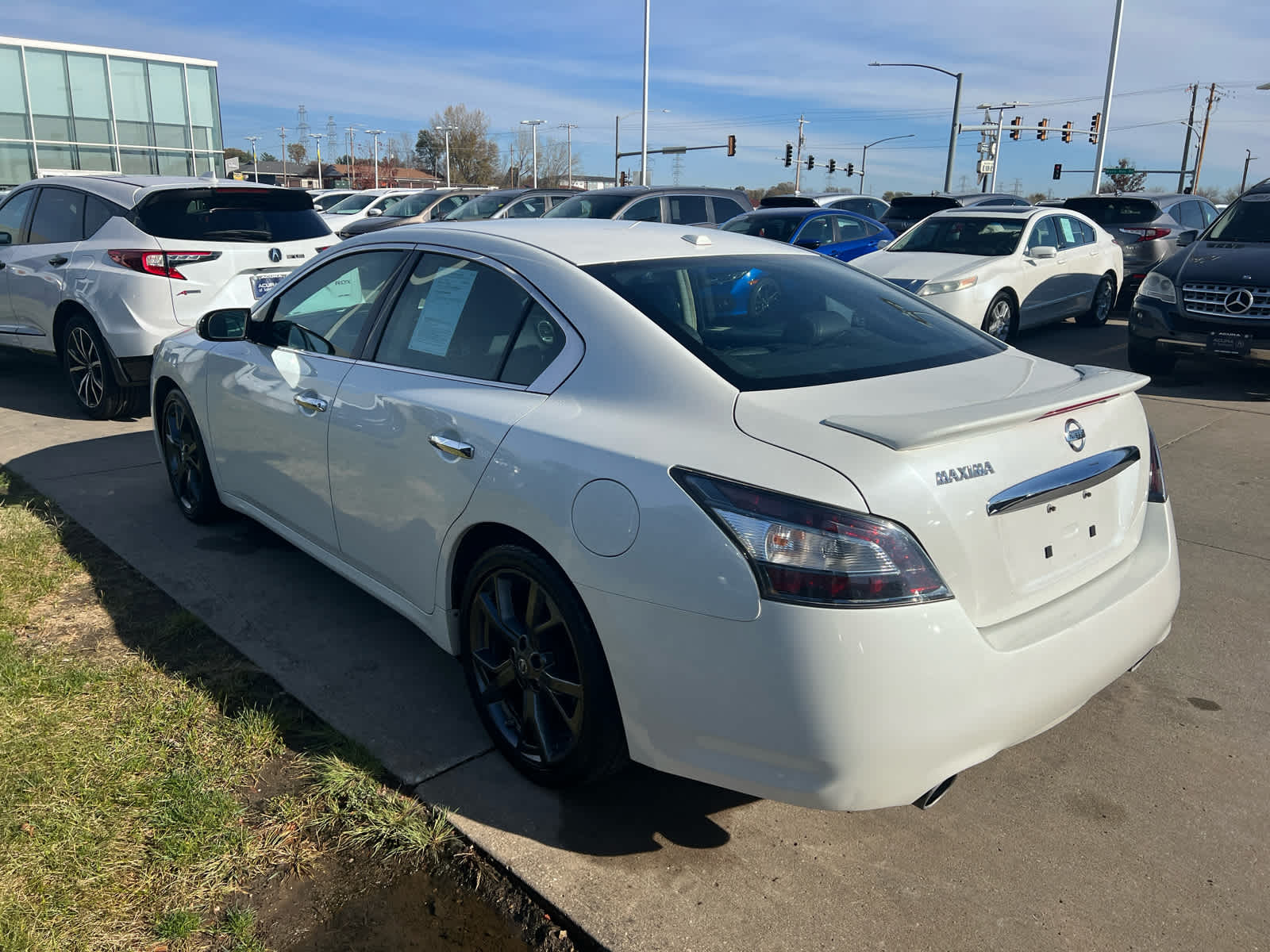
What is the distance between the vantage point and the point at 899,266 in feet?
32.7

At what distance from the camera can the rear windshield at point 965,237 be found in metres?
10.5

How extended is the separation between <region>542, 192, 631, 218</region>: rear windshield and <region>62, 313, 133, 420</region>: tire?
6.61 metres

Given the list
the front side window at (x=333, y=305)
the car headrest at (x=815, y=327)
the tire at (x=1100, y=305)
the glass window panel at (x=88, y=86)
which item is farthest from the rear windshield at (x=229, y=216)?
the glass window panel at (x=88, y=86)

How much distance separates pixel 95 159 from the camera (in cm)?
3094

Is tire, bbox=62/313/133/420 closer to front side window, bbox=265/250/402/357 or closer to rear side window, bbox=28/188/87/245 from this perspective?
rear side window, bbox=28/188/87/245

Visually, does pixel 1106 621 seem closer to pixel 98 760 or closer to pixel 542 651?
pixel 542 651

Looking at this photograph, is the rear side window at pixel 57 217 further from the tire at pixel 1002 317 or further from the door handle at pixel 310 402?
the tire at pixel 1002 317

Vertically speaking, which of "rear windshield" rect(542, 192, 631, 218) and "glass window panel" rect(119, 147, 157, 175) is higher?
"glass window panel" rect(119, 147, 157, 175)

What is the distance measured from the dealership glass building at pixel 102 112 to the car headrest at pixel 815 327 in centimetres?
3097

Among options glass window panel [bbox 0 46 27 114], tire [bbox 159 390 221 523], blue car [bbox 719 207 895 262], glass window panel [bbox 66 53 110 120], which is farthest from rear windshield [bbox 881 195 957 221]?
glass window panel [bbox 0 46 27 114]

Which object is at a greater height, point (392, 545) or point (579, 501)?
point (579, 501)

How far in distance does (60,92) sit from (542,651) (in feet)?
114

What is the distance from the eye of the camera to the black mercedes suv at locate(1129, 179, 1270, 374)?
797cm

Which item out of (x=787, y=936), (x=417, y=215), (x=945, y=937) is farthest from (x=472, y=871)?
(x=417, y=215)
